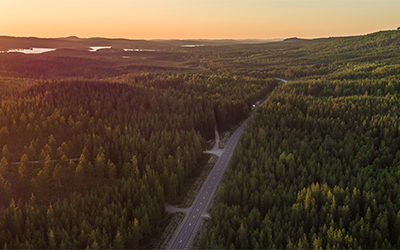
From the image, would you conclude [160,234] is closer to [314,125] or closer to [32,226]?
[32,226]

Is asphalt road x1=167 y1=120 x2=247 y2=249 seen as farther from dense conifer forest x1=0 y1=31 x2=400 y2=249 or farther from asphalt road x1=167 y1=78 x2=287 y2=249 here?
dense conifer forest x1=0 y1=31 x2=400 y2=249

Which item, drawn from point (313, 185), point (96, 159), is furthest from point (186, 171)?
point (313, 185)

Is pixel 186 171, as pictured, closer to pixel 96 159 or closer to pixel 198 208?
pixel 198 208

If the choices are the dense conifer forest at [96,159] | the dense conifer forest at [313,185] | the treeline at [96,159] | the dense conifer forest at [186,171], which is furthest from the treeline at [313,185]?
the treeline at [96,159]

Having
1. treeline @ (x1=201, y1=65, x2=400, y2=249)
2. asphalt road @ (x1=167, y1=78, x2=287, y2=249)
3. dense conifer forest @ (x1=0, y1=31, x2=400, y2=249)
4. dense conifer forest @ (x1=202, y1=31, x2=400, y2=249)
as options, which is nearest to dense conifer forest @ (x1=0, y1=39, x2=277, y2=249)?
dense conifer forest @ (x1=0, y1=31, x2=400, y2=249)

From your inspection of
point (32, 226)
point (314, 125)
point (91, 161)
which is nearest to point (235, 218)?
point (32, 226)

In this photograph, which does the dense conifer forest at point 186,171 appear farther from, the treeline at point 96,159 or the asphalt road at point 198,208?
the asphalt road at point 198,208
